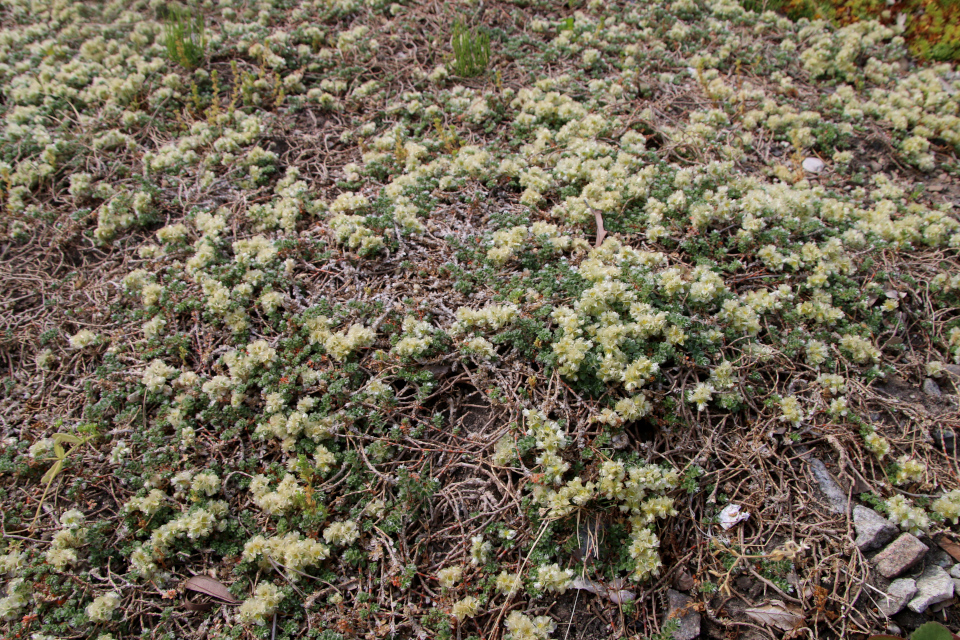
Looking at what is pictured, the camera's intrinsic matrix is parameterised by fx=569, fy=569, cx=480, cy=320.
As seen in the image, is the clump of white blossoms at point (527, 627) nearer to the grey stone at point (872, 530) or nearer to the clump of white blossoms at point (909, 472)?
the grey stone at point (872, 530)

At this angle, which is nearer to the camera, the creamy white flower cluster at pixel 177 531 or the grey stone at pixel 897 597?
the grey stone at pixel 897 597

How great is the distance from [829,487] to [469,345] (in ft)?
6.18

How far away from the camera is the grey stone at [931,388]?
3104 millimetres

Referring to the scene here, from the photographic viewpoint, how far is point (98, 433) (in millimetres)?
3031

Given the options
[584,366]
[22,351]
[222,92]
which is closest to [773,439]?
[584,366]

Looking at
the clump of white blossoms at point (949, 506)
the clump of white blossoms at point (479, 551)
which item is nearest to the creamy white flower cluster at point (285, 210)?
the clump of white blossoms at point (479, 551)

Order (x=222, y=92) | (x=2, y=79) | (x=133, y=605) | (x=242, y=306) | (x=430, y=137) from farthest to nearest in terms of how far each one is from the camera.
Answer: (x=2, y=79)
(x=222, y=92)
(x=430, y=137)
(x=242, y=306)
(x=133, y=605)

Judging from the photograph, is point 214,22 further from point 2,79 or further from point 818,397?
point 818,397

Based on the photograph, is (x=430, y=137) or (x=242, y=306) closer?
(x=242, y=306)

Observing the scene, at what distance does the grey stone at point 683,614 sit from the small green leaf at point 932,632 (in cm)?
80

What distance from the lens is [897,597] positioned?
7.86 ft

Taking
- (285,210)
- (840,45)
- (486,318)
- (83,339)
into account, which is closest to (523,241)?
(486,318)

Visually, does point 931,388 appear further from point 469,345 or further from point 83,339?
point 83,339

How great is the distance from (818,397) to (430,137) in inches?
125
